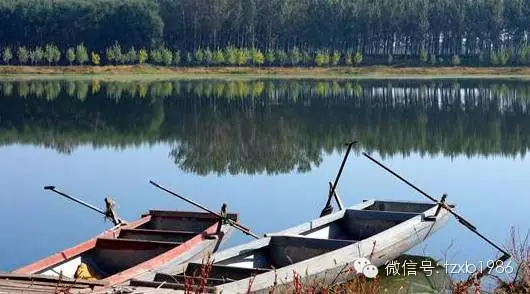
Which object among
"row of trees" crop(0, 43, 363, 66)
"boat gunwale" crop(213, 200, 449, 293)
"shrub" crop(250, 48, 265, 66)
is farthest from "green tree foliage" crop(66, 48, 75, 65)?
"boat gunwale" crop(213, 200, 449, 293)

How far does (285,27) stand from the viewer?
9044cm

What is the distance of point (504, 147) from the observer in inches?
940

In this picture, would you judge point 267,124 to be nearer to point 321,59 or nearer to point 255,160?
point 255,160

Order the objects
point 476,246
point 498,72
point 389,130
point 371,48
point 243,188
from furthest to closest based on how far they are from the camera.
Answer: point 371,48, point 498,72, point 389,130, point 243,188, point 476,246

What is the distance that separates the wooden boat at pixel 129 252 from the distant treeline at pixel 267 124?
292 inches

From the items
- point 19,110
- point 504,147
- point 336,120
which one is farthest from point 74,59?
point 504,147

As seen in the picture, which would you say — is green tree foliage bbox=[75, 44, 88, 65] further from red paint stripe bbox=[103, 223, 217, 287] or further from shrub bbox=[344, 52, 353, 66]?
red paint stripe bbox=[103, 223, 217, 287]

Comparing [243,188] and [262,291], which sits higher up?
[262,291]

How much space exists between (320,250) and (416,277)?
1.54 meters

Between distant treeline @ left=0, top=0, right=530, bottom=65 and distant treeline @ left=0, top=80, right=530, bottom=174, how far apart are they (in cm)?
4047

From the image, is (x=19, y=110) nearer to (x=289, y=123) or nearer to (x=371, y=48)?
(x=289, y=123)

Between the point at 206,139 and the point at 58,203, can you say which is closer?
the point at 58,203

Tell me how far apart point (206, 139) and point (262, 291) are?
61.0ft

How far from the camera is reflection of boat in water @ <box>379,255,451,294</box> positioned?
32.7ft
